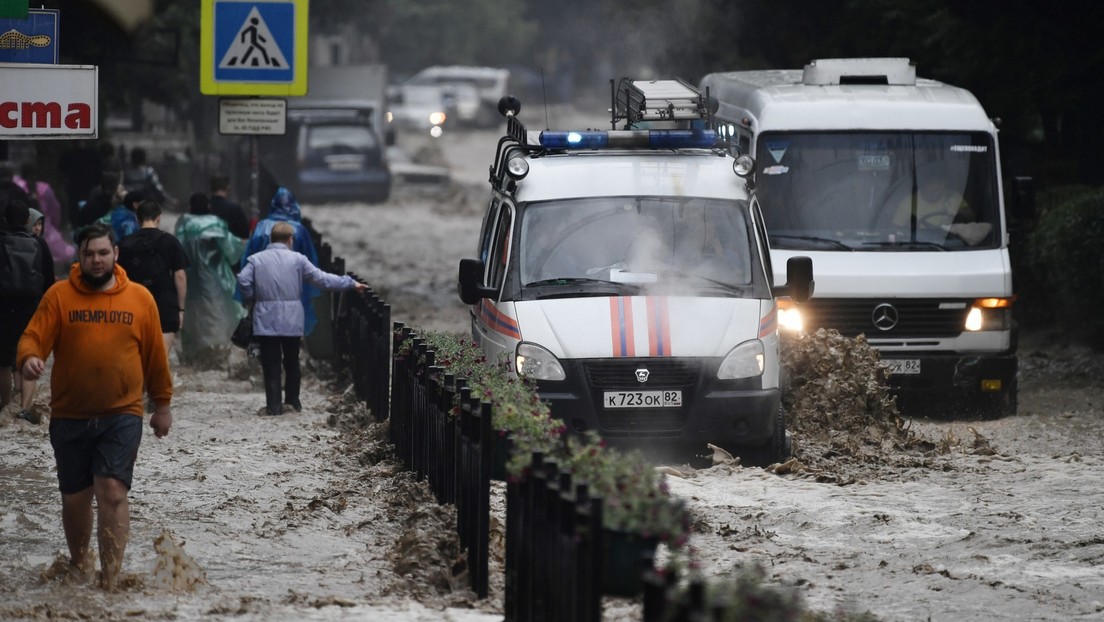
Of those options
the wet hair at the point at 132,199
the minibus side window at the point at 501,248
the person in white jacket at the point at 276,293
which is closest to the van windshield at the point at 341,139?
the wet hair at the point at 132,199

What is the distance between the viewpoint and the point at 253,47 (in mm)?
14703

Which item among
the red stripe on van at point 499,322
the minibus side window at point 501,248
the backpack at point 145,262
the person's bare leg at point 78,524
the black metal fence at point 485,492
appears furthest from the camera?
the backpack at point 145,262

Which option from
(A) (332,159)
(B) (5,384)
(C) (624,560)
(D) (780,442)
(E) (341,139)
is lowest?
(D) (780,442)

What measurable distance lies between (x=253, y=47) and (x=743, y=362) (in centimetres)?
577

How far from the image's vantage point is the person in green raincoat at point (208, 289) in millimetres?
15781

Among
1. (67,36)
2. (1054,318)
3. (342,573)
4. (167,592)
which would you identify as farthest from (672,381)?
(67,36)

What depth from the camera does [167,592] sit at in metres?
7.59

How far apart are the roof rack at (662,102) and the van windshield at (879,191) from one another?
2.98 ft

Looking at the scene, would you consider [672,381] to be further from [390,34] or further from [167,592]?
[390,34]

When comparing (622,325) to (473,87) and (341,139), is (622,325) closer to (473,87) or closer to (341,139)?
(341,139)

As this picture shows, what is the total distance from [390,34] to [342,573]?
6746 centimetres

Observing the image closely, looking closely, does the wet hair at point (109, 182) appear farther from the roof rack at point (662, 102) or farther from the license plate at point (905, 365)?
the license plate at point (905, 365)

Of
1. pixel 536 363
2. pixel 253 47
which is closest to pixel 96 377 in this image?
pixel 536 363

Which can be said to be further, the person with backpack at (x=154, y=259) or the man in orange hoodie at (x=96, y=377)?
the person with backpack at (x=154, y=259)
